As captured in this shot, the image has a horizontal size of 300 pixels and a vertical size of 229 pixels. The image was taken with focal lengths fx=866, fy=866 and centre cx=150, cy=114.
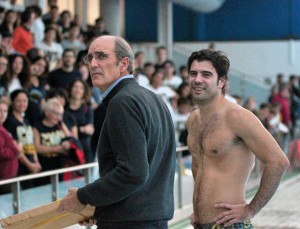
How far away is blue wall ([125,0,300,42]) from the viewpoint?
2559cm

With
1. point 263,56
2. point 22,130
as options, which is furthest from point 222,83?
point 263,56

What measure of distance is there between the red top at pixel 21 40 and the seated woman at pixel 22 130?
3470mm

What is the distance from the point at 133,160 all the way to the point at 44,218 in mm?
560

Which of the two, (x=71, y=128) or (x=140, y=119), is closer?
(x=140, y=119)

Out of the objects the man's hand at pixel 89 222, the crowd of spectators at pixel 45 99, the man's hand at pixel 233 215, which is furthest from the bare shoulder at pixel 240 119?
the crowd of spectators at pixel 45 99

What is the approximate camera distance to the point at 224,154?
14.7 feet

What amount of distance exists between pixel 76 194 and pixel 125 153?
301mm

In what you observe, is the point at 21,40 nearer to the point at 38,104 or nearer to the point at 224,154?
the point at 38,104

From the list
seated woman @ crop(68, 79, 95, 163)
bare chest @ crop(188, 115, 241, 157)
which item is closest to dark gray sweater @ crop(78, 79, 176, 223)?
bare chest @ crop(188, 115, 241, 157)

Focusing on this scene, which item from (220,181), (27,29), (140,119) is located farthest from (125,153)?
(27,29)

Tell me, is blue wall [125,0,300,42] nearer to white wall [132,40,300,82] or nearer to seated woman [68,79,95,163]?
white wall [132,40,300,82]

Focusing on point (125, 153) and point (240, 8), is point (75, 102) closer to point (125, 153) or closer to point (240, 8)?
point (125, 153)

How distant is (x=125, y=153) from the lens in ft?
11.9

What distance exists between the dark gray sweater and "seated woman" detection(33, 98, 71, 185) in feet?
15.0
